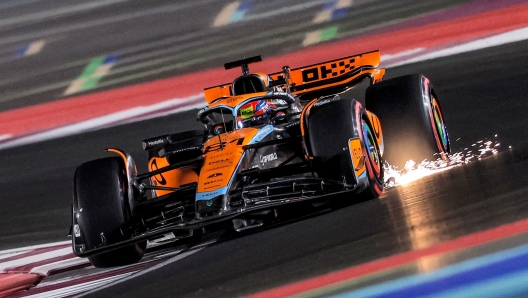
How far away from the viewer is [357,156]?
693 centimetres

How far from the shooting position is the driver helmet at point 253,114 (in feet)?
27.0

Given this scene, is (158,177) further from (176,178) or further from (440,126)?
(440,126)

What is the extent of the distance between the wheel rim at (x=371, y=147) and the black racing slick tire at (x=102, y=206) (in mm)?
2034

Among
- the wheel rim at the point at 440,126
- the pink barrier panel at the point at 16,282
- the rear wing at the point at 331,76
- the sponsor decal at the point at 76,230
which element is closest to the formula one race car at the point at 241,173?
the sponsor decal at the point at 76,230

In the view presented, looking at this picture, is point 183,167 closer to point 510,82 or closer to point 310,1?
point 510,82

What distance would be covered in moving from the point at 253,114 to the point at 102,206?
1889 millimetres

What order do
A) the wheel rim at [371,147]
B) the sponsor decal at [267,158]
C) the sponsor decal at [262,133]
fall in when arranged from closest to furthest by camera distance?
the wheel rim at [371,147] → the sponsor decal at [262,133] → the sponsor decal at [267,158]

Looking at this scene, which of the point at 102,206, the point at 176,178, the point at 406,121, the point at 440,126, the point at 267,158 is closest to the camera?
the point at 102,206

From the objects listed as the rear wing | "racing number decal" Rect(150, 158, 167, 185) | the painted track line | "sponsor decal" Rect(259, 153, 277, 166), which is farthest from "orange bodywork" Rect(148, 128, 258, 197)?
the rear wing

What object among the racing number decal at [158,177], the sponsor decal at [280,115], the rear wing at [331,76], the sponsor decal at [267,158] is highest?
the rear wing at [331,76]

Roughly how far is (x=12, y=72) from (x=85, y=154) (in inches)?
112

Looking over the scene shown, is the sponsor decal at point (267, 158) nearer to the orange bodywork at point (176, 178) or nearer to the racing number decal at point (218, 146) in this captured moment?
the racing number decal at point (218, 146)

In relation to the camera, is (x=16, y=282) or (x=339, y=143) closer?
(x=339, y=143)

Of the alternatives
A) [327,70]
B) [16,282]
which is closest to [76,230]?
[16,282]
